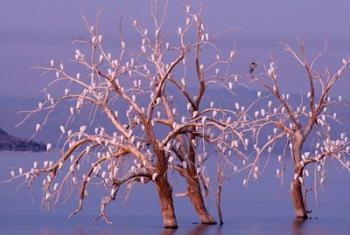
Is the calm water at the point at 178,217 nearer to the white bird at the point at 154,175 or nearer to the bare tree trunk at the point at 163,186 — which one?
the bare tree trunk at the point at 163,186

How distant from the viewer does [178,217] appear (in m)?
43.3

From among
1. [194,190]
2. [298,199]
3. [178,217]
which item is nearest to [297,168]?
[298,199]

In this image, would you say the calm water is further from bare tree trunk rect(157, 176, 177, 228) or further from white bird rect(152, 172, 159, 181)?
white bird rect(152, 172, 159, 181)

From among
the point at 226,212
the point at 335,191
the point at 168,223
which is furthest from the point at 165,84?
the point at 335,191

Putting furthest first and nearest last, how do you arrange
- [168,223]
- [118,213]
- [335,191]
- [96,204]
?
1. [335,191]
2. [96,204]
3. [118,213]
4. [168,223]

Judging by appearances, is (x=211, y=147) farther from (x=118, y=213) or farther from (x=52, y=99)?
(x=118, y=213)

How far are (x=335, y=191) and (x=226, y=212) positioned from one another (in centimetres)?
2167

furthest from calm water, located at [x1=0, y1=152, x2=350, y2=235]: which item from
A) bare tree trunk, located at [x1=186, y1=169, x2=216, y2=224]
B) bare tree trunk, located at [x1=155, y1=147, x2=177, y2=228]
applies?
bare tree trunk, located at [x1=155, y1=147, x2=177, y2=228]

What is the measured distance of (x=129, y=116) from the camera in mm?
34719

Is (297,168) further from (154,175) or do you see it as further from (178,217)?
(154,175)

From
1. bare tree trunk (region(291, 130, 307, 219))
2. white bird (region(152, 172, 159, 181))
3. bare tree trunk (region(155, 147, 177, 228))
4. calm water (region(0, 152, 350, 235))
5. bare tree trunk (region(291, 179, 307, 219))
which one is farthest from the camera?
bare tree trunk (region(291, 179, 307, 219))

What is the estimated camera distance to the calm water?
121ft

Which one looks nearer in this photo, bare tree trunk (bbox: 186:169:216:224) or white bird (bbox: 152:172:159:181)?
white bird (bbox: 152:172:159:181)

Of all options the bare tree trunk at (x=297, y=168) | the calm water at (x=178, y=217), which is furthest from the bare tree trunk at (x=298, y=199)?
the calm water at (x=178, y=217)
